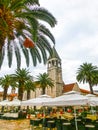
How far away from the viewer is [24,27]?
1201cm

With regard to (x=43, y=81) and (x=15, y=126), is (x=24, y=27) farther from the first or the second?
(x=43, y=81)

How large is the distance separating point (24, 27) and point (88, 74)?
137ft

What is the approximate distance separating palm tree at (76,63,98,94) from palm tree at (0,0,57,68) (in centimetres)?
3815

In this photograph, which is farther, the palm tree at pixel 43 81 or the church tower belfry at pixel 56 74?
the church tower belfry at pixel 56 74

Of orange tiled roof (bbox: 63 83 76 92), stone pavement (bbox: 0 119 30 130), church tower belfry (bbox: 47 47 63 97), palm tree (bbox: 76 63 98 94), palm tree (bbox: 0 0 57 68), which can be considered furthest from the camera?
orange tiled roof (bbox: 63 83 76 92)

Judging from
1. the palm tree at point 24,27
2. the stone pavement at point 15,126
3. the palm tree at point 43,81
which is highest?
the palm tree at point 43,81

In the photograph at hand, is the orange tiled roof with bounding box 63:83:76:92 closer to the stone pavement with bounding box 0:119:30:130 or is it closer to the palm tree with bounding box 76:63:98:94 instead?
the palm tree with bounding box 76:63:98:94

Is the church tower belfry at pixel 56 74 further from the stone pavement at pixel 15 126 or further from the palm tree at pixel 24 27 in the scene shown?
the palm tree at pixel 24 27

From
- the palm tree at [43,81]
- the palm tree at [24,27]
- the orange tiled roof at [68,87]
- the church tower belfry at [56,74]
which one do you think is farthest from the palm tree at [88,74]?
the palm tree at [24,27]

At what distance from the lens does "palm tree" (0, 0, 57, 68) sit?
9.80 metres

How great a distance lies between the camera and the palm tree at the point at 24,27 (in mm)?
9795

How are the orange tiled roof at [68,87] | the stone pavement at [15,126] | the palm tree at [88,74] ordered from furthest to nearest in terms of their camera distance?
the orange tiled roof at [68,87]
the palm tree at [88,74]
the stone pavement at [15,126]

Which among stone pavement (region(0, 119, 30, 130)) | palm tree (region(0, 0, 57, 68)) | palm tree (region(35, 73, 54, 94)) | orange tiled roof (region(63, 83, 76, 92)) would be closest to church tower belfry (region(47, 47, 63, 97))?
orange tiled roof (region(63, 83, 76, 92))

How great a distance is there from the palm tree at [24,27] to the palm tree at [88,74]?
38.1m
